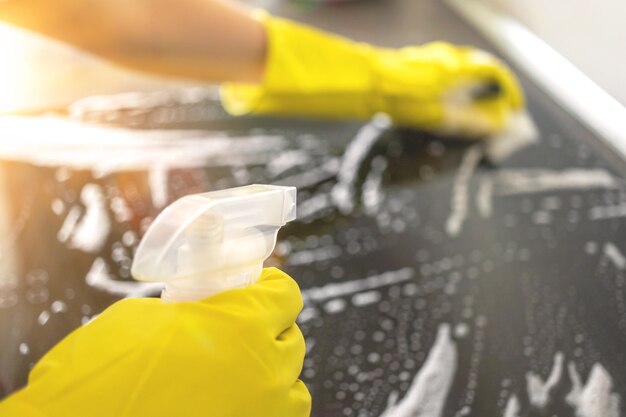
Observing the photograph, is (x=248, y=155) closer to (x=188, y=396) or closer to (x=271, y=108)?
(x=271, y=108)

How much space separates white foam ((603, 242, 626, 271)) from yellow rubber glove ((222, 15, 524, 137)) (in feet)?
0.93

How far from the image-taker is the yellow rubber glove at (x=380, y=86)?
1.02 metres

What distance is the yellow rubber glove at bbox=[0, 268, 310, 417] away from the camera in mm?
460

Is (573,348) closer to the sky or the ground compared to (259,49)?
closer to the ground

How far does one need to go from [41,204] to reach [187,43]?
29 cm

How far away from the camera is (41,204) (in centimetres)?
88

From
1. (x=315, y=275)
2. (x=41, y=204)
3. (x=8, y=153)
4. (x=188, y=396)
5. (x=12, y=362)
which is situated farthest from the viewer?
(x=8, y=153)

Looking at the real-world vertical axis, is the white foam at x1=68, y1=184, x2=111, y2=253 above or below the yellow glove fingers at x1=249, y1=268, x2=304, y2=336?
below

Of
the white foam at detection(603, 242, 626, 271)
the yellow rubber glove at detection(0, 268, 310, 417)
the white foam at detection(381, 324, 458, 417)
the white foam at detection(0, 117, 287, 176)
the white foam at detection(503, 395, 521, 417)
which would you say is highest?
the yellow rubber glove at detection(0, 268, 310, 417)

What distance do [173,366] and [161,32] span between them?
61cm

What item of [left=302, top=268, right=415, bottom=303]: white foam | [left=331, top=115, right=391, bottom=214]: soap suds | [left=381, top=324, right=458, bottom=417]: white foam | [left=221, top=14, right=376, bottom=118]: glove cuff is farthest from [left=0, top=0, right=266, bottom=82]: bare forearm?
[left=381, top=324, right=458, bottom=417]: white foam

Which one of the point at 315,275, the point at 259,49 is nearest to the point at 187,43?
the point at 259,49

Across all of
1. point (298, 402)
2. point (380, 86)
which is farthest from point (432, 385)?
point (380, 86)

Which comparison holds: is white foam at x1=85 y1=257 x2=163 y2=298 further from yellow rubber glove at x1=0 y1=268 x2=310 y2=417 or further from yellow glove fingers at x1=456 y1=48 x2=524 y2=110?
yellow glove fingers at x1=456 y1=48 x2=524 y2=110
